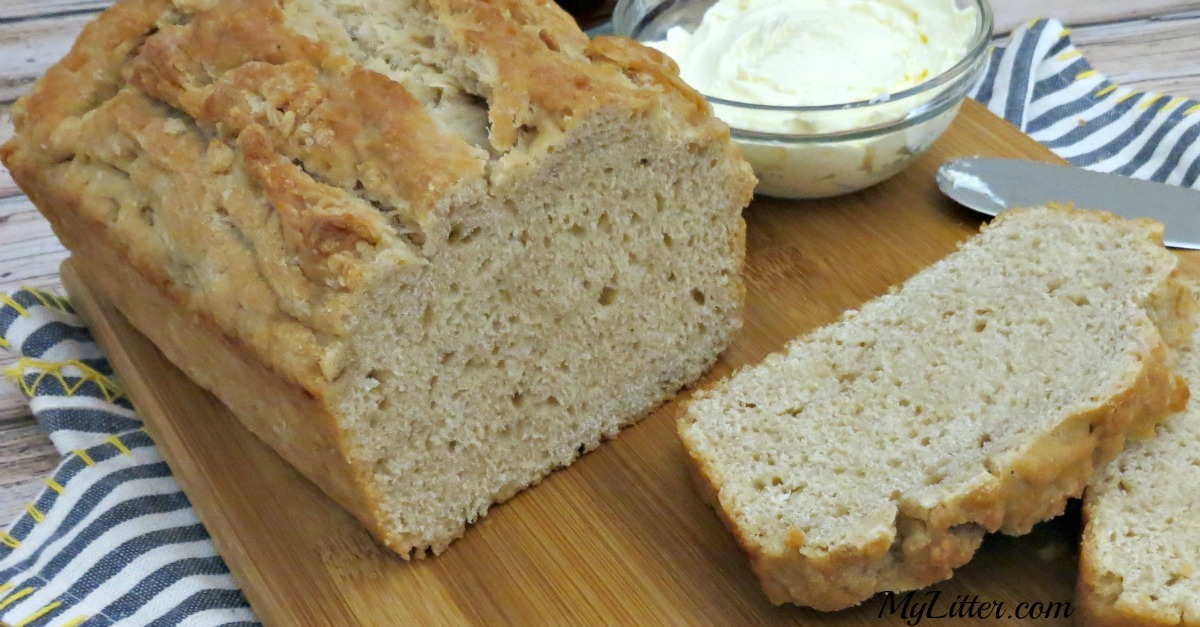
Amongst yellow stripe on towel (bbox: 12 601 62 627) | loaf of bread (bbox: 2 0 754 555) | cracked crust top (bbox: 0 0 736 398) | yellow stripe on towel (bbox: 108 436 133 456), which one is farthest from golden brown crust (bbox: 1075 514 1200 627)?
yellow stripe on towel (bbox: 108 436 133 456)

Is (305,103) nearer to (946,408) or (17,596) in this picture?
(17,596)

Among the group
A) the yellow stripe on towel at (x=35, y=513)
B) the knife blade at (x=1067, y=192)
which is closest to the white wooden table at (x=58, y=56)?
the yellow stripe on towel at (x=35, y=513)

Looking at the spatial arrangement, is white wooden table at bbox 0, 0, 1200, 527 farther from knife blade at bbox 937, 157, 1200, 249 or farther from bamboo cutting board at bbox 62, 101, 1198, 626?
knife blade at bbox 937, 157, 1200, 249

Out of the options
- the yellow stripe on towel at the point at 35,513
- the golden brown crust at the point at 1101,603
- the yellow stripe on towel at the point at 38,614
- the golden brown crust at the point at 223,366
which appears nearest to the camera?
the golden brown crust at the point at 1101,603

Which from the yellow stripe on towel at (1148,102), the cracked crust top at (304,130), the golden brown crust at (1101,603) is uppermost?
the cracked crust top at (304,130)

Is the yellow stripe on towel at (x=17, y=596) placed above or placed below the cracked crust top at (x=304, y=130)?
below

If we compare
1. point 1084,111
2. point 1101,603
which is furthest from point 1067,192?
point 1101,603

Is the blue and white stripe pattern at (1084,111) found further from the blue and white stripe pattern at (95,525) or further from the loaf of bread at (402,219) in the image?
the blue and white stripe pattern at (95,525)
